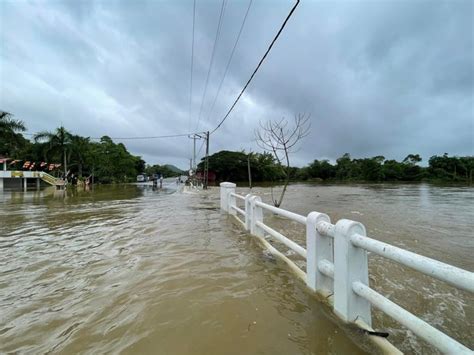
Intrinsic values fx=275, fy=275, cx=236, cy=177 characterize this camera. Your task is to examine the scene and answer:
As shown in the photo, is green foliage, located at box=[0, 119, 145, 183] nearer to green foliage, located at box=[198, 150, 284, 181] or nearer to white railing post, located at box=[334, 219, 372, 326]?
green foliage, located at box=[198, 150, 284, 181]

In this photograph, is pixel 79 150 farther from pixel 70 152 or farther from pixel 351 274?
pixel 351 274

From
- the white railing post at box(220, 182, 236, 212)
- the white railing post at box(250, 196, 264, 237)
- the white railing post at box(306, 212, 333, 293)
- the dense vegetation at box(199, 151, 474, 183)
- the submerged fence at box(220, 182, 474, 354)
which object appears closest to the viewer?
the submerged fence at box(220, 182, 474, 354)

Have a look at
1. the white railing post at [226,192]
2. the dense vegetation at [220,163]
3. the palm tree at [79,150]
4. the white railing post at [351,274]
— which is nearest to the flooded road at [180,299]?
the white railing post at [351,274]

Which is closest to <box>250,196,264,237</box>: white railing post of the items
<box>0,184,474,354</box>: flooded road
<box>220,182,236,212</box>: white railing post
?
<box>0,184,474,354</box>: flooded road

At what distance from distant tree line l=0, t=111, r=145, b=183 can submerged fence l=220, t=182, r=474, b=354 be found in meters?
34.2

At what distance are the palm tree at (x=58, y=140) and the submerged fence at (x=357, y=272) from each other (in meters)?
37.2

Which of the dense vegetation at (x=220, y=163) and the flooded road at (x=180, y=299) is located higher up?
the dense vegetation at (x=220, y=163)

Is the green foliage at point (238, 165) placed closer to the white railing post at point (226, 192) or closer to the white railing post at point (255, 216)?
the white railing post at point (226, 192)

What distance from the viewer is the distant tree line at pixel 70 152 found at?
96.1ft

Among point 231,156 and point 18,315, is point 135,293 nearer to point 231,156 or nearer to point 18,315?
point 18,315

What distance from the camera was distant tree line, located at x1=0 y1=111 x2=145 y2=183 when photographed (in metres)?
29.3

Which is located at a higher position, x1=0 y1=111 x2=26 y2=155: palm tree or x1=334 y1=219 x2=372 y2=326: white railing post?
x1=0 y1=111 x2=26 y2=155: palm tree

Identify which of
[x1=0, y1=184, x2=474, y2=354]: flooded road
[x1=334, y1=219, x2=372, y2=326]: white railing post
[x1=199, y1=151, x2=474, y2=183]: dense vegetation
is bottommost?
[x1=0, y1=184, x2=474, y2=354]: flooded road

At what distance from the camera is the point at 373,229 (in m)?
7.22
